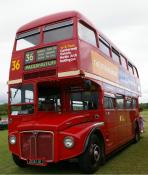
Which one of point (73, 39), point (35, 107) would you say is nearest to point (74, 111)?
point (35, 107)

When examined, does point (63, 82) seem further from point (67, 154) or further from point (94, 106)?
point (67, 154)

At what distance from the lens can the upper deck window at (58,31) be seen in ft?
32.1

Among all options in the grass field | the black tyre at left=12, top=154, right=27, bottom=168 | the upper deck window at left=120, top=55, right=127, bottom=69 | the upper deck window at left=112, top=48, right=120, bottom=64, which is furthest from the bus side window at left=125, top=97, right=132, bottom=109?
the black tyre at left=12, top=154, right=27, bottom=168

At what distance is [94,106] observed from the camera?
10227 mm

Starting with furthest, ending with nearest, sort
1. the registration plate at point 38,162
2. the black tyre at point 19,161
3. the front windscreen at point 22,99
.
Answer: the front windscreen at point 22,99 → the black tyre at point 19,161 → the registration plate at point 38,162

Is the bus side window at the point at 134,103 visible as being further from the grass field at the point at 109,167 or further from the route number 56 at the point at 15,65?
the route number 56 at the point at 15,65

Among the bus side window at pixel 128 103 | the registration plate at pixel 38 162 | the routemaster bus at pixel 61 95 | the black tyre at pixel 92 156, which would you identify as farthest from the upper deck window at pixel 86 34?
the bus side window at pixel 128 103

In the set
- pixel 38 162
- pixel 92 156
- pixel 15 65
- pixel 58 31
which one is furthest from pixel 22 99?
pixel 92 156

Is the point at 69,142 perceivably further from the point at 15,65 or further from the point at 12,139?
the point at 15,65

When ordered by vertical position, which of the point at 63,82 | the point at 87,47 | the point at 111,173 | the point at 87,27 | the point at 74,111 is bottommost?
the point at 111,173

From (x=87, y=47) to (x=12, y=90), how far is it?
2.35m

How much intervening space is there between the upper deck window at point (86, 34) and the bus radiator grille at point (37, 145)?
286 cm

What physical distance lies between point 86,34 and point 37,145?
346 centimetres

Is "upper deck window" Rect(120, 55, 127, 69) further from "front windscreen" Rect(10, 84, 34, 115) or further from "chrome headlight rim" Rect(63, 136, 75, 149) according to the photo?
"chrome headlight rim" Rect(63, 136, 75, 149)
